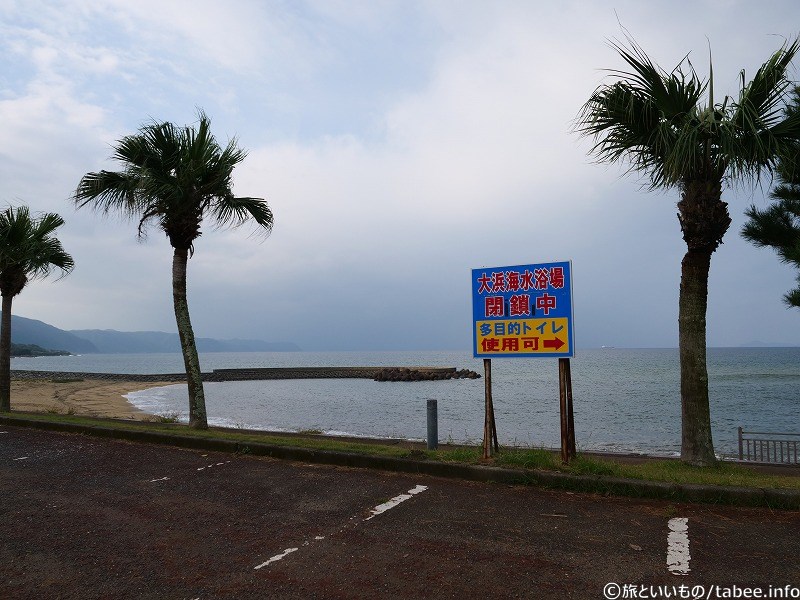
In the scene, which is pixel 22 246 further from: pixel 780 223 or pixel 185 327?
pixel 780 223

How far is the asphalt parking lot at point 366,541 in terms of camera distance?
3.75 m

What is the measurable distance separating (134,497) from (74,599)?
2630 millimetres

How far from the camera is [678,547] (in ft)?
14.3

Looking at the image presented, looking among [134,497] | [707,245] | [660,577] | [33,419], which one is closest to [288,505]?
[134,497]

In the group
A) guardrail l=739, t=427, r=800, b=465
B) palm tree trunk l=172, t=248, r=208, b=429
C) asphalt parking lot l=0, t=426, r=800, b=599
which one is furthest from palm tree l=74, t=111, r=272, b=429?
guardrail l=739, t=427, r=800, b=465

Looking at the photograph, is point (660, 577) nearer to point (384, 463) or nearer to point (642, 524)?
point (642, 524)

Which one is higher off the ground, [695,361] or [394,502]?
[695,361]

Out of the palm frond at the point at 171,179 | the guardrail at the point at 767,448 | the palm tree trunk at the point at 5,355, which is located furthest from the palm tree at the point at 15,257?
the guardrail at the point at 767,448

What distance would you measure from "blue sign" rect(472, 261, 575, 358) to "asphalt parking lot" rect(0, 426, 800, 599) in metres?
1.74

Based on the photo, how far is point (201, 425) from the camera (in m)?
11.4

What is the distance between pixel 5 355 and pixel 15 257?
110 inches

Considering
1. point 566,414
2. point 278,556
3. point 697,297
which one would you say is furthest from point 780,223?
point 278,556

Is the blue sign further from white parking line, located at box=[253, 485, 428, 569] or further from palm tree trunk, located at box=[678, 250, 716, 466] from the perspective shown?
white parking line, located at box=[253, 485, 428, 569]

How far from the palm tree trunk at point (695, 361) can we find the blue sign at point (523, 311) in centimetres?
172
